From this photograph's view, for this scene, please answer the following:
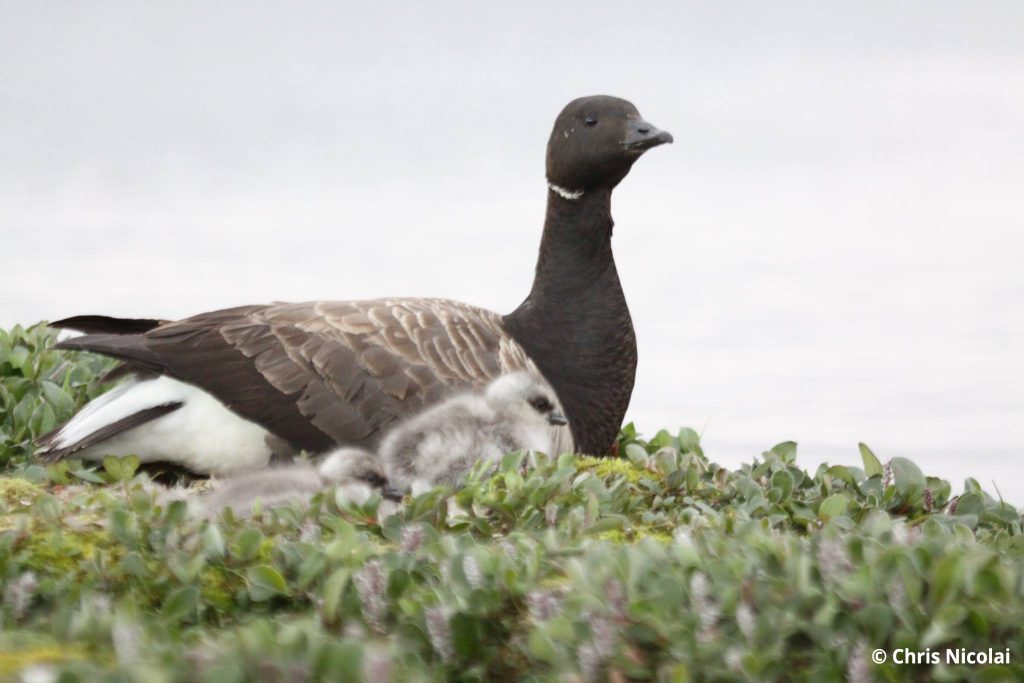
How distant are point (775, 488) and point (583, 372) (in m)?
2.09

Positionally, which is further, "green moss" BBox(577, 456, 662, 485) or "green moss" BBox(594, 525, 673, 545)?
"green moss" BBox(577, 456, 662, 485)

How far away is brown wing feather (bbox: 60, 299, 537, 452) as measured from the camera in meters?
7.32

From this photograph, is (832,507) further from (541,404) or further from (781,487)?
(541,404)

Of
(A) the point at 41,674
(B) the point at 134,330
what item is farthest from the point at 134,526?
(B) the point at 134,330

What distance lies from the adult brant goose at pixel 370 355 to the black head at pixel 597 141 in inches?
0.5

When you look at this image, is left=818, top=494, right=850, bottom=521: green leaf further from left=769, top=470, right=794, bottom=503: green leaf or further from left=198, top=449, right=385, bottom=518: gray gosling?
left=198, top=449, right=385, bottom=518: gray gosling

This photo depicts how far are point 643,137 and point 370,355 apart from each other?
2.34m

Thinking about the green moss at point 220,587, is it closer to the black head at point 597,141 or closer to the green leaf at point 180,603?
the green leaf at point 180,603

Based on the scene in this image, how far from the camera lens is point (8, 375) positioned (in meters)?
9.36

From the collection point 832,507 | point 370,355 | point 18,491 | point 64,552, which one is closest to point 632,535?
point 832,507

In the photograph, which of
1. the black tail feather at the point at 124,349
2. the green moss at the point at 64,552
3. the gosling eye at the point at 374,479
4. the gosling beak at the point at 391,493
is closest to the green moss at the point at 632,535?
the gosling beak at the point at 391,493

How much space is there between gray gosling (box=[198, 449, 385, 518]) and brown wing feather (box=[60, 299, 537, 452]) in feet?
3.27

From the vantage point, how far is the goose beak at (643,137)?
8.08 m

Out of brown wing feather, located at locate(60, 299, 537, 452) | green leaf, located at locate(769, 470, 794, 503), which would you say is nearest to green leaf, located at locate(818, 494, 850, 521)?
green leaf, located at locate(769, 470, 794, 503)
